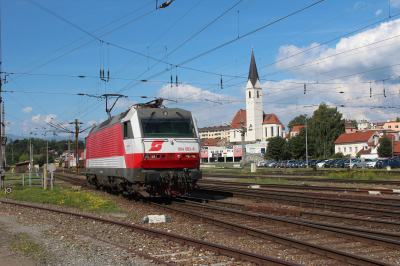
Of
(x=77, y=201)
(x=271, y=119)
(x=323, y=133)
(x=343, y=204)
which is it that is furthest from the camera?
(x=271, y=119)

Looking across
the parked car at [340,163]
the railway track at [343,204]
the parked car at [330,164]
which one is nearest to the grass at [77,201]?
the railway track at [343,204]

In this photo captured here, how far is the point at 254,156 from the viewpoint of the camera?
101 m

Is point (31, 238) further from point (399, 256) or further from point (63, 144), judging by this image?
point (63, 144)

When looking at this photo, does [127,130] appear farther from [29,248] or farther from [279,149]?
[279,149]

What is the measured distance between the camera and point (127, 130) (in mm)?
14711

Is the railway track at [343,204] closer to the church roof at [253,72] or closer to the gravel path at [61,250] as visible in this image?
the gravel path at [61,250]

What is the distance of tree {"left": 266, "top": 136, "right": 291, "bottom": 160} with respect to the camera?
3514 inches

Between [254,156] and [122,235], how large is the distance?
9340 centimetres

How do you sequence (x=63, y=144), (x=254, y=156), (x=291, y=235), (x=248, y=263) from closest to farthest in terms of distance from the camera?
(x=248, y=263) → (x=291, y=235) → (x=254, y=156) → (x=63, y=144)

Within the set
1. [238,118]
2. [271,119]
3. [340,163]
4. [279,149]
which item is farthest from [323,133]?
[238,118]

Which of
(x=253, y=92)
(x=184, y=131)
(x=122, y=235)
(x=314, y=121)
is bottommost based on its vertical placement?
(x=122, y=235)

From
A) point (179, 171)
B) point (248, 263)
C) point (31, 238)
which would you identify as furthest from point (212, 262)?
point (179, 171)

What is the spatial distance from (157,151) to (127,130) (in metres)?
1.64

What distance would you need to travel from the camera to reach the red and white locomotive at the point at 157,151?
1392 centimetres
